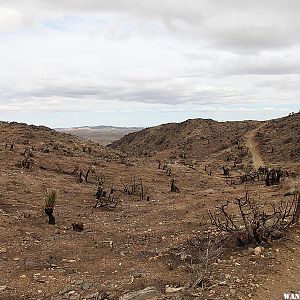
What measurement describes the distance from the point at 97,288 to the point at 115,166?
624 inches

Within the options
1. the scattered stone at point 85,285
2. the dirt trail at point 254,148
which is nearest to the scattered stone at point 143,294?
the scattered stone at point 85,285

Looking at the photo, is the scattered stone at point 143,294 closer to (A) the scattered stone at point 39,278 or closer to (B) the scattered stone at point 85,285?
(B) the scattered stone at point 85,285

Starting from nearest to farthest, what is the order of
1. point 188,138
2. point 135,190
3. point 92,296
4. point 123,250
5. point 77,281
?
point 92,296 → point 77,281 → point 123,250 → point 135,190 → point 188,138

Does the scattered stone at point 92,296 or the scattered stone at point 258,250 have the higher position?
the scattered stone at point 258,250

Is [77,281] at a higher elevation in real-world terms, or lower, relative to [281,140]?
lower

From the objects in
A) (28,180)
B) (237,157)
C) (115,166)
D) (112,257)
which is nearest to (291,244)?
(112,257)

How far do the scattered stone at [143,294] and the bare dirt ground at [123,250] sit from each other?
24 mm

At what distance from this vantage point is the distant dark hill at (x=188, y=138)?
42.6 m

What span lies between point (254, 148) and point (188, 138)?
12.8 meters

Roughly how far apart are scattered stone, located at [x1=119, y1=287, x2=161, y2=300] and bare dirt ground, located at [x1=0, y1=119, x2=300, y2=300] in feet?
0.08

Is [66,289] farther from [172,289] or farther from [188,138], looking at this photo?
[188,138]

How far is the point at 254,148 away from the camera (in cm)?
3775

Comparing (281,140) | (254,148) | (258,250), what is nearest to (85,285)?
(258,250)

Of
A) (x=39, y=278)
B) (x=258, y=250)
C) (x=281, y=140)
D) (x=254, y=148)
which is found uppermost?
(x=281, y=140)
